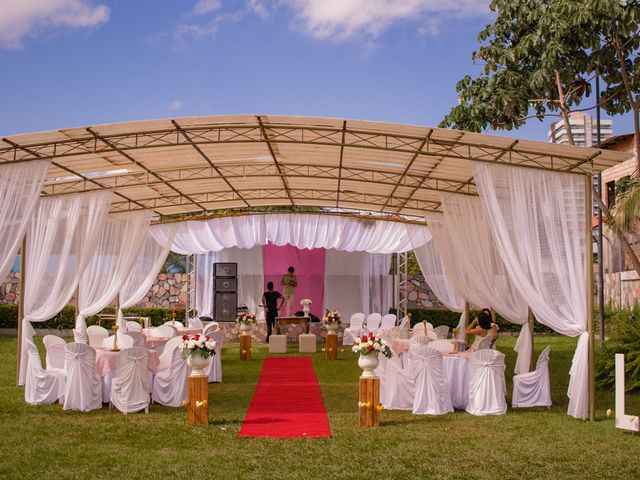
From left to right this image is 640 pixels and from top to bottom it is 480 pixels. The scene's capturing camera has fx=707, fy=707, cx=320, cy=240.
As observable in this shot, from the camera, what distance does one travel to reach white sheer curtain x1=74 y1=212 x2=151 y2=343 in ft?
39.2

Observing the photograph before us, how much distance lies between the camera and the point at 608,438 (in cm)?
693

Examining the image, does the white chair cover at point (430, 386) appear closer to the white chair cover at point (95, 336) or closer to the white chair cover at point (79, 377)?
the white chair cover at point (79, 377)

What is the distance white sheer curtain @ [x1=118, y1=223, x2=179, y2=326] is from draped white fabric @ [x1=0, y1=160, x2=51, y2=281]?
5.78 metres

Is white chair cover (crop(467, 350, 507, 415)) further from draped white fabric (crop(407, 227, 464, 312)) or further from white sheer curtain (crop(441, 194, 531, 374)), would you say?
draped white fabric (crop(407, 227, 464, 312))

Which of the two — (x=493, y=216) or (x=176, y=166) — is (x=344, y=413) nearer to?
(x=493, y=216)

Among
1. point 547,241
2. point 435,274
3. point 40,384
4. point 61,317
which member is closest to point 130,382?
point 40,384

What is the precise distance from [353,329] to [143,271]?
206 inches

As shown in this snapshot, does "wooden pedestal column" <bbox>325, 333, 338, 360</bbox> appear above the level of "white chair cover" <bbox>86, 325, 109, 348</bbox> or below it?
below

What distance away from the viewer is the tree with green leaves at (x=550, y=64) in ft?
39.4

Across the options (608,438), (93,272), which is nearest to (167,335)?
(93,272)

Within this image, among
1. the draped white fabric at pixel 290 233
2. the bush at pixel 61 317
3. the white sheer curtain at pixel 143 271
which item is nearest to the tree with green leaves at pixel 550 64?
the draped white fabric at pixel 290 233

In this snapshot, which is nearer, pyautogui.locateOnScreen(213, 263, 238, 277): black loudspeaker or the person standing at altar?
the person standing at altar

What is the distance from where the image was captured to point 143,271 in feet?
47.7

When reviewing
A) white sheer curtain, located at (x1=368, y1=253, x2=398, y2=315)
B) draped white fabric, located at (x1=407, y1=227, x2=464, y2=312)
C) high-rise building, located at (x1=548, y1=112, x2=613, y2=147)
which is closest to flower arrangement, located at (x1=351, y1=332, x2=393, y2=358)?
draped white fabric, located at (x1=407, y1=227, x2=464, y2=312)
